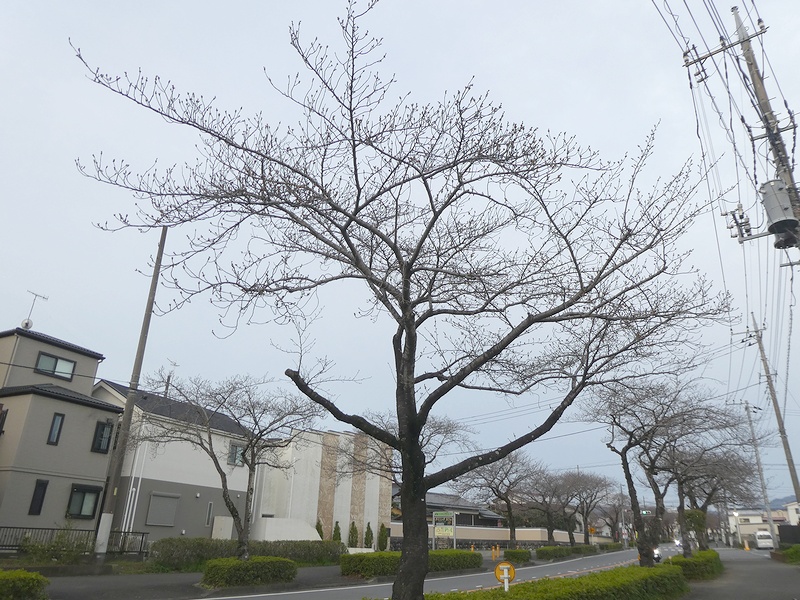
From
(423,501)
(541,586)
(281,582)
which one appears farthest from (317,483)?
(423,501)

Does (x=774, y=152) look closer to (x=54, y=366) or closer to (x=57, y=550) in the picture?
(x=57, y=550)

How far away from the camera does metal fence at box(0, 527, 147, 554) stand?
1850 centimetres

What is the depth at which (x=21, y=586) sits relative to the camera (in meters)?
11.0

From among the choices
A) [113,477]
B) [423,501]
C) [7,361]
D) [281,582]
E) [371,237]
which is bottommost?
[281,582]

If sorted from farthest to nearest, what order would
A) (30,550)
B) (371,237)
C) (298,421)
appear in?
(298,421) < (30,550) < (371,237)

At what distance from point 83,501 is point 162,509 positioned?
340 cm

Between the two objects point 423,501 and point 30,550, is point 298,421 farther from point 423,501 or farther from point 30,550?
point 423,501

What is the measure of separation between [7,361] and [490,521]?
176 feet

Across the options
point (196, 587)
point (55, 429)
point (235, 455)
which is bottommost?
point (196, 587)

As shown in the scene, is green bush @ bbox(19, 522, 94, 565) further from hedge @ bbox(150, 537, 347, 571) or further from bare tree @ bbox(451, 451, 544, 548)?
bare tree @ bbox(451, 451, 544, 548)

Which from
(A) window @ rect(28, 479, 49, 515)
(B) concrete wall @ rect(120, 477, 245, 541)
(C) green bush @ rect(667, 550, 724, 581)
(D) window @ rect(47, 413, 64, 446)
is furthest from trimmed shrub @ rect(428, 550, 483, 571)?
(D) window @ rect(47, 413, 64, 446)

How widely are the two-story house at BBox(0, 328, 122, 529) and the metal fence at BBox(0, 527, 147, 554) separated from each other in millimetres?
1102

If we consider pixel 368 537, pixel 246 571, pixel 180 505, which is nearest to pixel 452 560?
pixel 368 537

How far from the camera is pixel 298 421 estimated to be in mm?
22062
